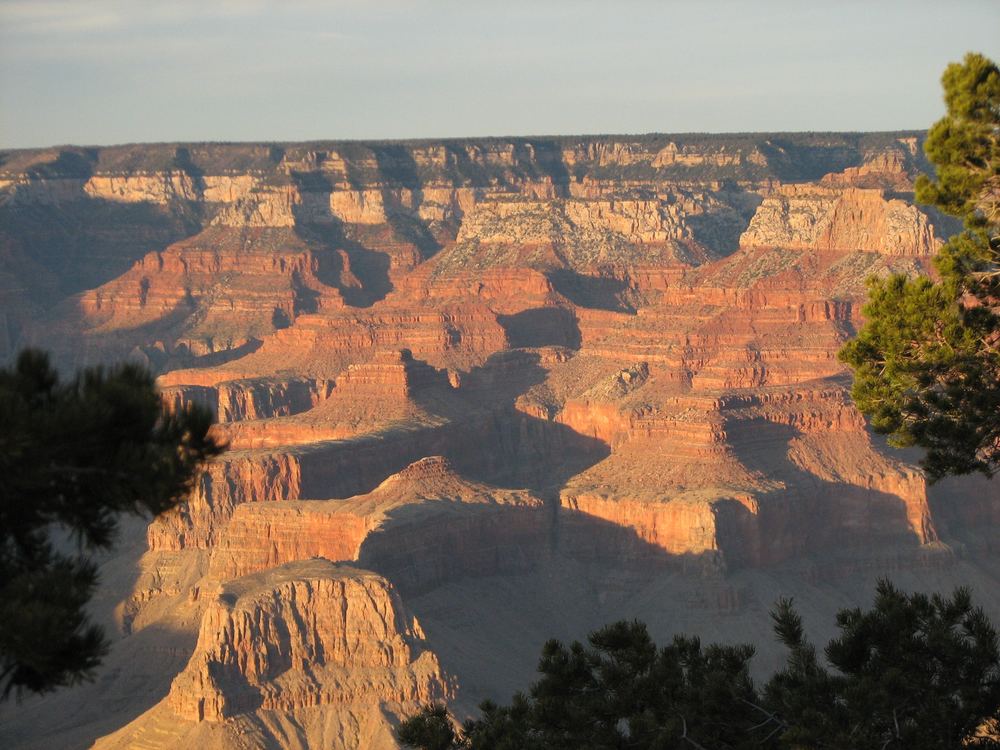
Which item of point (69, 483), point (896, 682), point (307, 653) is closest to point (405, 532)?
point (307, 653)

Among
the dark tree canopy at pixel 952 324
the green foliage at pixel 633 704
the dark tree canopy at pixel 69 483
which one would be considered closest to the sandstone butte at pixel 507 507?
the green foliage at pixel 633 704

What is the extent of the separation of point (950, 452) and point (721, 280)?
381 feet

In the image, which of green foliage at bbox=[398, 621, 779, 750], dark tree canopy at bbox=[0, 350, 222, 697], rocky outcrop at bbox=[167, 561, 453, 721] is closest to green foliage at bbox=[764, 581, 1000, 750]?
green foliage at bbox=[398, 621, 779, 750]

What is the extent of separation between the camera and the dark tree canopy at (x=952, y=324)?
34.6 m

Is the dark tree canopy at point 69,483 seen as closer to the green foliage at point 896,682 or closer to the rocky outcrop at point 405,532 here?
the green foliage at point 896,682

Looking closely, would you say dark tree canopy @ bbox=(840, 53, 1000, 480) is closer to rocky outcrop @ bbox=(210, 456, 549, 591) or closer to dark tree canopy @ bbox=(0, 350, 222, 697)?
dark tree canopy @ bbox=(0, 350, 222, 697)

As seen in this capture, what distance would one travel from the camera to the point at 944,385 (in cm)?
3597

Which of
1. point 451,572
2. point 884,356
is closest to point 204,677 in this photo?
point 451,572

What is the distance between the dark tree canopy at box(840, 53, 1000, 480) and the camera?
34.6 metres

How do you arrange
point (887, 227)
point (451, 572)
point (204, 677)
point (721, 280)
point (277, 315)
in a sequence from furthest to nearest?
point (277, 315), point (721, 280), point (887, 227), point (451, 572), point (204, 677)

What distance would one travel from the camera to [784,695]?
107 feet

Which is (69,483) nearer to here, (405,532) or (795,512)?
(405,532)

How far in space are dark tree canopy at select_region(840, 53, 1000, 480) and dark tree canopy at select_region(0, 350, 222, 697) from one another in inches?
593

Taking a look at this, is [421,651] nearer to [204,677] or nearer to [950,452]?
[204,677]
